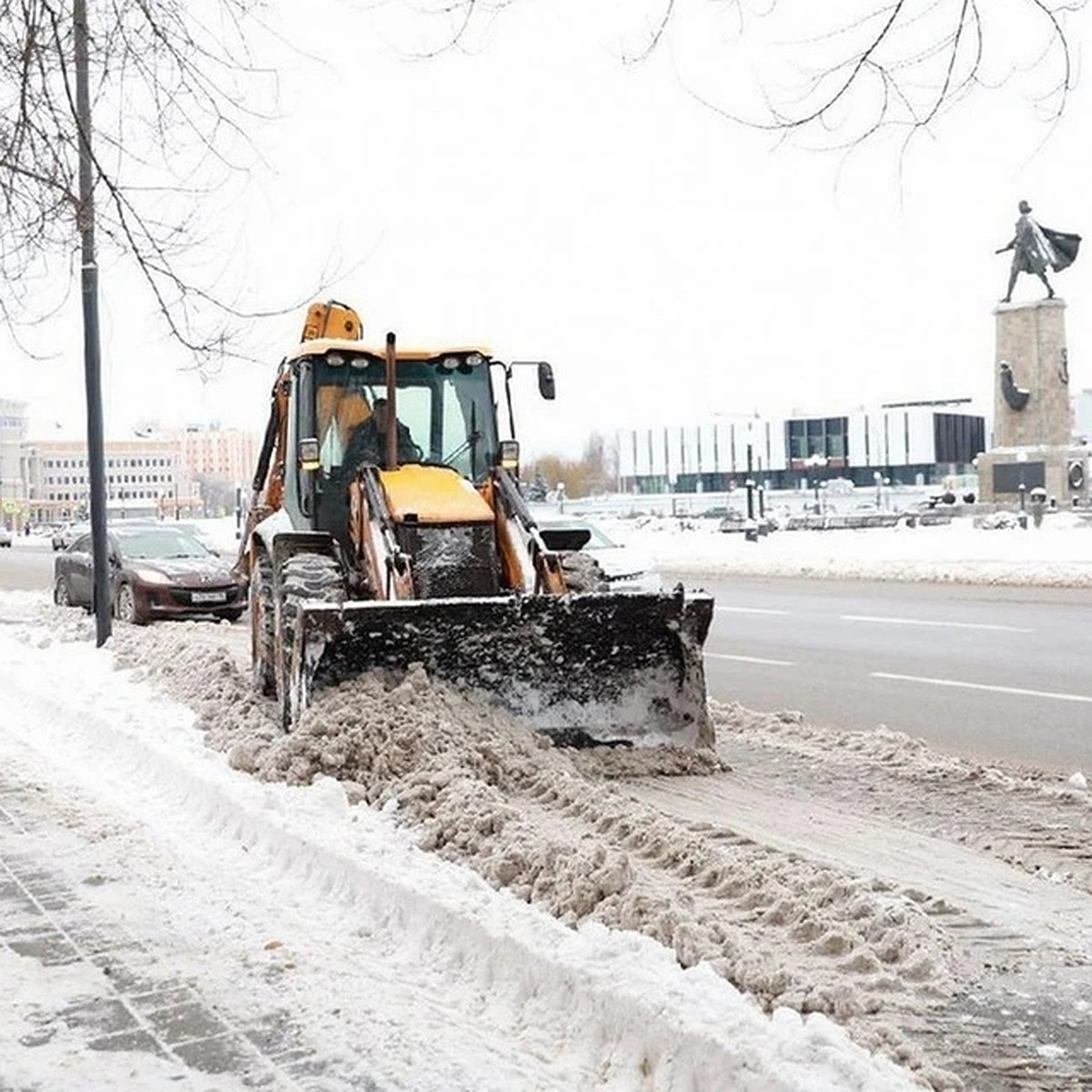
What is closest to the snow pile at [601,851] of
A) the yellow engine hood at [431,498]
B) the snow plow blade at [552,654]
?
the snow plow blade at [552,654]

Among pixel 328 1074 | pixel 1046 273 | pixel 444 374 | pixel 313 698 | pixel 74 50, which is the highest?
pixel 1046 273

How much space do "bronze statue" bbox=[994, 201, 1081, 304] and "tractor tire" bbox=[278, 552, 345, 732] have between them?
3892 centimetres

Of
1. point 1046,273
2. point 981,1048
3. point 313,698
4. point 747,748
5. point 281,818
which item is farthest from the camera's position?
point 1046,273

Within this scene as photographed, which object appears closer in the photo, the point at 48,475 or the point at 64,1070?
the point at 64,1070

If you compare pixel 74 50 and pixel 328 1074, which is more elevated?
pixel 74 50

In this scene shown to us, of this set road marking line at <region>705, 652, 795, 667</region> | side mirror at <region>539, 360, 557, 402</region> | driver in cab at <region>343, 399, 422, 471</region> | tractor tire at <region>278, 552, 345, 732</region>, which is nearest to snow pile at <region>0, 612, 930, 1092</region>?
tractor tire at <region>278, 552, 345, 732</region>

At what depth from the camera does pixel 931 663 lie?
44.1ft

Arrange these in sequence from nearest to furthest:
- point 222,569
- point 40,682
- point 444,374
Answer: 1. point 444,374
2. point 40,682
3. point 222,569

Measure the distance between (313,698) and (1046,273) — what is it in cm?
4167

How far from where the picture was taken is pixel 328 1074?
4.18 m

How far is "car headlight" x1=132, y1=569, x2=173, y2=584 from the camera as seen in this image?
19094mm

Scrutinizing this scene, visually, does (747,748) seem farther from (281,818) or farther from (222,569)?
(222,569)

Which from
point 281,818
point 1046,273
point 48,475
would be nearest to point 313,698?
point 281,818

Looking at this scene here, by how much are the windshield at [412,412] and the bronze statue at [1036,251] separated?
123 feet
